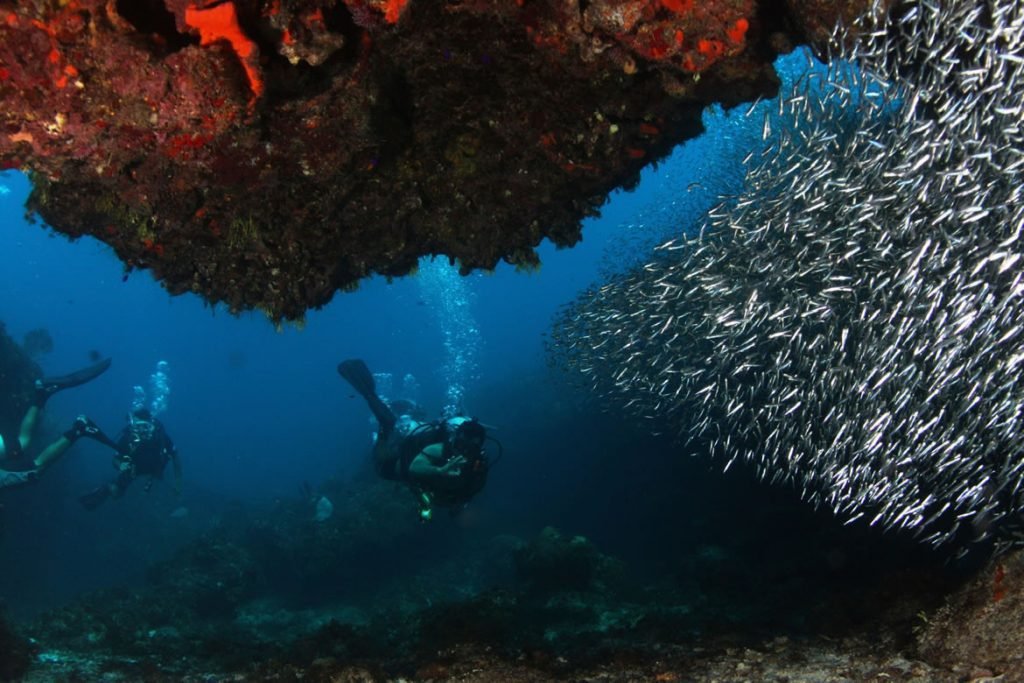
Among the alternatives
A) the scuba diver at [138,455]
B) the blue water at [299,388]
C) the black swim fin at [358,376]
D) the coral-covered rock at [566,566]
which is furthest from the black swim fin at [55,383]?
the coral-covered rock at [566,566]

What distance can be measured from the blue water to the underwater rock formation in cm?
166

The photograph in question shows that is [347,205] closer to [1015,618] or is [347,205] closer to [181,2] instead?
[181,2]

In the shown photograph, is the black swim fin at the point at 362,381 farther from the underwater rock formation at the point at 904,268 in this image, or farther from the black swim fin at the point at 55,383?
the underwater rock formation at the point at 904,268

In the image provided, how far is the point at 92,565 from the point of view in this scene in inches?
816

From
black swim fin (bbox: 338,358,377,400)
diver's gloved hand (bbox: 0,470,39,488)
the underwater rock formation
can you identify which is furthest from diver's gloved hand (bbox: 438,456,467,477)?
diver's gloved hand (bbox: 0,470,39,488)

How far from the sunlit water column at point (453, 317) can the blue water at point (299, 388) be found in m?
0.54

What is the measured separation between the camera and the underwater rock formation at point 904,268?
181 inches

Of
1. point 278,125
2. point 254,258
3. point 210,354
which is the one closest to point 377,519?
point 254,258

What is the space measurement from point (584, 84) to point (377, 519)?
15487 millimetres

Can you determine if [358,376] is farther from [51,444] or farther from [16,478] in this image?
[16,478]

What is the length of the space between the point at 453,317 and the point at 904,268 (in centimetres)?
10004

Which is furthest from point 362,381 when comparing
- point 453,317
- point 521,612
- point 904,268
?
point 453,317

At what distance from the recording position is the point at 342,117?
4203mm

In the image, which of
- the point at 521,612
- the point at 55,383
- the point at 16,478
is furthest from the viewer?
the point at 55,383
